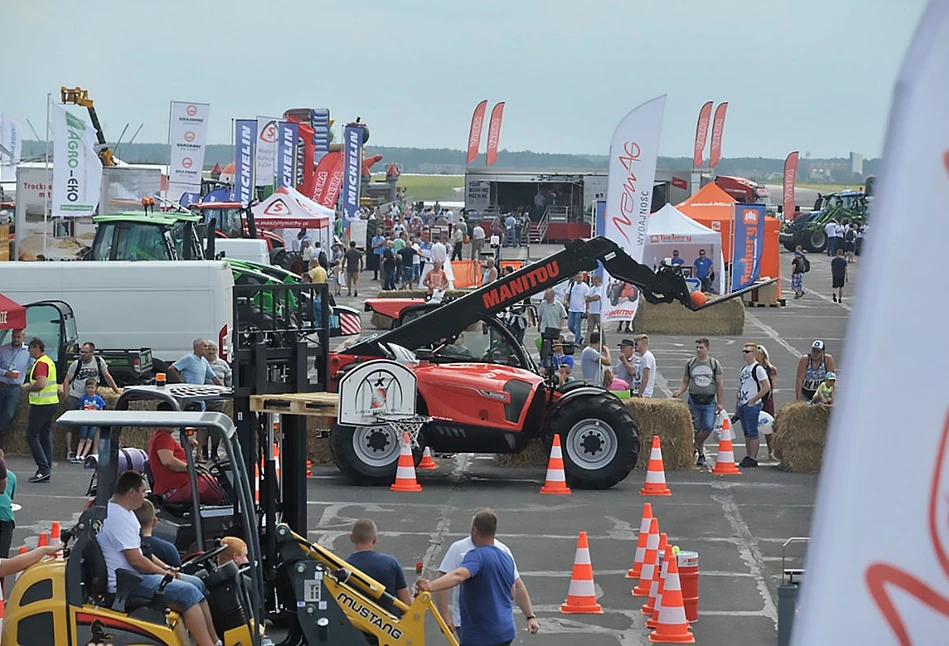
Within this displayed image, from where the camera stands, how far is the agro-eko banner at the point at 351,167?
46.5 m

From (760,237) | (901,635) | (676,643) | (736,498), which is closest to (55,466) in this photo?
(736,498)

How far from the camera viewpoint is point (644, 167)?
22406 mm

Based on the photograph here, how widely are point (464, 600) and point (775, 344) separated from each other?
23.5m

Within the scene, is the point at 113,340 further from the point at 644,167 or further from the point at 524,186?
the point at 524,186

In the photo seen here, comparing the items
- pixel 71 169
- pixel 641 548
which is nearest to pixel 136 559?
pixel 641 548

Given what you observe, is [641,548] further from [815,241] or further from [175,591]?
[815,241]

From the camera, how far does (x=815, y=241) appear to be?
63.2 meters

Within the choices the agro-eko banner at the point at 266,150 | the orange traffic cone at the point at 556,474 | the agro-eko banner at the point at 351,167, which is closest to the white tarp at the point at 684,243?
the agro-eko banner at the point at 351,167

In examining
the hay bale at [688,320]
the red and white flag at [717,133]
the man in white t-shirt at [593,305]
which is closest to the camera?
the man in white t-shirt at [593,305]

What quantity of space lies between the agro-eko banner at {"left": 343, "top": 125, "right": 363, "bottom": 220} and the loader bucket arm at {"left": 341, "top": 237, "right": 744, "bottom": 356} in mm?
30646

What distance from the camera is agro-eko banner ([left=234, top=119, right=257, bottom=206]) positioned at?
40375 mm

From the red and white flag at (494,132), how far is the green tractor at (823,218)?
17631 mm

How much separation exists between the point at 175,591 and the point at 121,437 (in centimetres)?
1003

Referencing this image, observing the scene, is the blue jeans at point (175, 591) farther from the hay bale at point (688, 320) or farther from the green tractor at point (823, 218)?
the green tractor at point (823, 218)
